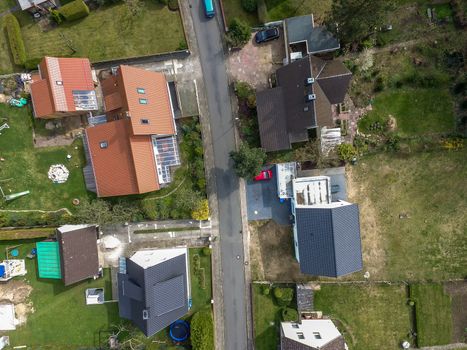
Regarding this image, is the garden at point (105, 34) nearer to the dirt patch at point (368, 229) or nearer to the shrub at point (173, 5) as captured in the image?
the shrub at point (173, 5)

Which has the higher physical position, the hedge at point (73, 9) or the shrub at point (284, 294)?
→ the hedge at point (73, 9)

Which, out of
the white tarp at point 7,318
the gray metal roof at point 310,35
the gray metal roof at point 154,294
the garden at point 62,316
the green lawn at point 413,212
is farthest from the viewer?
the white tarp at point 7,318

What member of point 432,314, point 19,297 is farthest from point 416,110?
point 19,297

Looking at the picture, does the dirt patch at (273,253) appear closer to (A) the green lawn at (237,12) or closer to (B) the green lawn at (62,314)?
(B) the green lawn at (62,314)

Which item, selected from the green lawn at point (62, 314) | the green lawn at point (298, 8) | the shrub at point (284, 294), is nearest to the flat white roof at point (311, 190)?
the shrub at point (284, 294)

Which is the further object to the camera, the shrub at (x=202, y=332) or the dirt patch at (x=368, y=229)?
the dirt patch at (x=368, y=229)

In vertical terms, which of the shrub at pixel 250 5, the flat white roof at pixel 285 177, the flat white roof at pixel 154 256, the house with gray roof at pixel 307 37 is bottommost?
the flat white roof at pixel 154 256

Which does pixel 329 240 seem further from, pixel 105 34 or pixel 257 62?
pixel 105 34

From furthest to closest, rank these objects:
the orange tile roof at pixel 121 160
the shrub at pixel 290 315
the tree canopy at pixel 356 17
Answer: the shrub at pixel 290 315 < the orange tile roof at pixel 121 160 < the tree canopy at pixel 356 17
